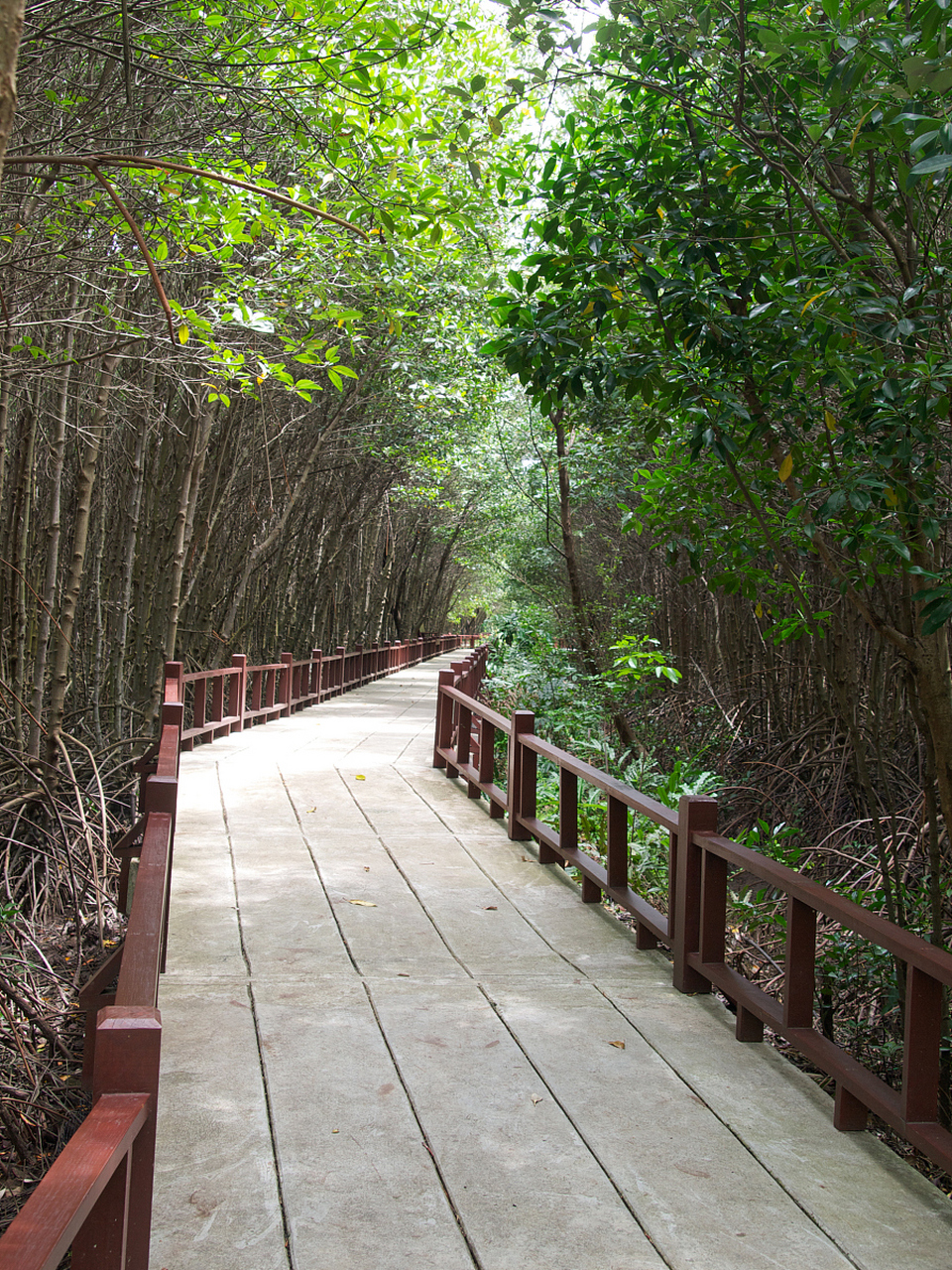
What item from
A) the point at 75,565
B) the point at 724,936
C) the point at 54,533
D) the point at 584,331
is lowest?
the point at 724,936

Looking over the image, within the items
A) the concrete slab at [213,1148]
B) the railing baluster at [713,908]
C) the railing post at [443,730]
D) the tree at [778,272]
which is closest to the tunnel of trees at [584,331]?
the tree at [778,272]

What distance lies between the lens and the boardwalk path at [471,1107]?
2490mm

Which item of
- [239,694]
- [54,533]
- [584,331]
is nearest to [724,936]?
[584,331]

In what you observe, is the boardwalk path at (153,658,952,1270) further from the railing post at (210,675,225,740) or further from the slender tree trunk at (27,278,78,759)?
the railing post at (210,675,225,740)

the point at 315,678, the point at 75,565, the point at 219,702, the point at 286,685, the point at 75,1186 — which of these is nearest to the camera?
the point at 75,1186

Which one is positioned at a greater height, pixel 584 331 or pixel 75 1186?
pixel 584 331

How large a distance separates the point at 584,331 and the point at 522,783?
354cm

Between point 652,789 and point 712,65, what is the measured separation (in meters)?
6.50

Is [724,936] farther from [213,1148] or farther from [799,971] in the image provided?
[213,1148]

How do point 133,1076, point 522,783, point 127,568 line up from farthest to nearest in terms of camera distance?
point 127,568
point 522,783
point 133,1076

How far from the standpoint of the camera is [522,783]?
695cm

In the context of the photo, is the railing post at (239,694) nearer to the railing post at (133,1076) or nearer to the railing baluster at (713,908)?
the railing baluster at (713,908)

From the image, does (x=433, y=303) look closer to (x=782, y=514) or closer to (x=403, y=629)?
(x=782, y=514)

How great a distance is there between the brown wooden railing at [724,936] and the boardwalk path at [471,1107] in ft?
0.49
